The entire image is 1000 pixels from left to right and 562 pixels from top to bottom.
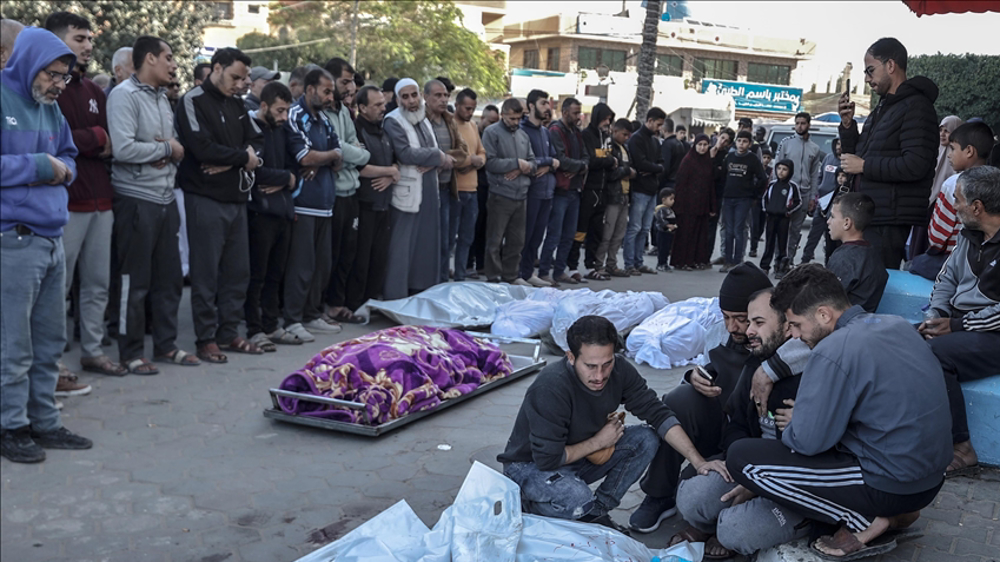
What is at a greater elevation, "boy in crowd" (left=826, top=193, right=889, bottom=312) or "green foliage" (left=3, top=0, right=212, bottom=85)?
"green foliage" (left=3, top=0, right=212, bottom=85)

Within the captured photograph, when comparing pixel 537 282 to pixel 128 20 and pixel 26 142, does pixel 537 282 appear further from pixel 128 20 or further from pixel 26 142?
pixel 128 20

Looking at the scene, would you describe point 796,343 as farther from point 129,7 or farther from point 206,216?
point 129,7

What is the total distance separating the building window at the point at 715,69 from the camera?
5191cm

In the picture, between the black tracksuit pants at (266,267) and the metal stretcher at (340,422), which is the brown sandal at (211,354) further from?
the metal stretcher at (340,422)

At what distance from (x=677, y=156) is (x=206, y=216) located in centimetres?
851

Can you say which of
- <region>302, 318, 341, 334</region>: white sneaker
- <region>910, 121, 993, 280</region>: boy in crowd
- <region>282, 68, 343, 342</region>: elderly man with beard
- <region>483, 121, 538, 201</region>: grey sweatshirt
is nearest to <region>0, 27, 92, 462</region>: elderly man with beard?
<region>282, 68, 343, 342</region>: elderly man with beard

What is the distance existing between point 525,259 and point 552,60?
1732 inches

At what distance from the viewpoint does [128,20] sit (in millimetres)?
22828

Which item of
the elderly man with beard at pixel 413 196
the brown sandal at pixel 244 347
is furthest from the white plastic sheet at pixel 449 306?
the brown sandal at pixel 244 347

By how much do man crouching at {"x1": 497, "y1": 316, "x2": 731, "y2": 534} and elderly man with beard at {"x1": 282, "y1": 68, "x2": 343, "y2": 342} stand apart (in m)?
4.10

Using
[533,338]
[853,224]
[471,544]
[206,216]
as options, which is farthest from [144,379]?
[853,224]

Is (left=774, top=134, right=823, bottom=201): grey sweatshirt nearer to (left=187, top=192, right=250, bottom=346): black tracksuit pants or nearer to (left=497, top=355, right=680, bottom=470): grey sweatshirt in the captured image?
(left=187, top=192, right=250, bottom=346): black tracksuit pants

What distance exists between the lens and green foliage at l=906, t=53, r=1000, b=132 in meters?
9.16

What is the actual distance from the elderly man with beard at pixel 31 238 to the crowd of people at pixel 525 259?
0.05 ft
